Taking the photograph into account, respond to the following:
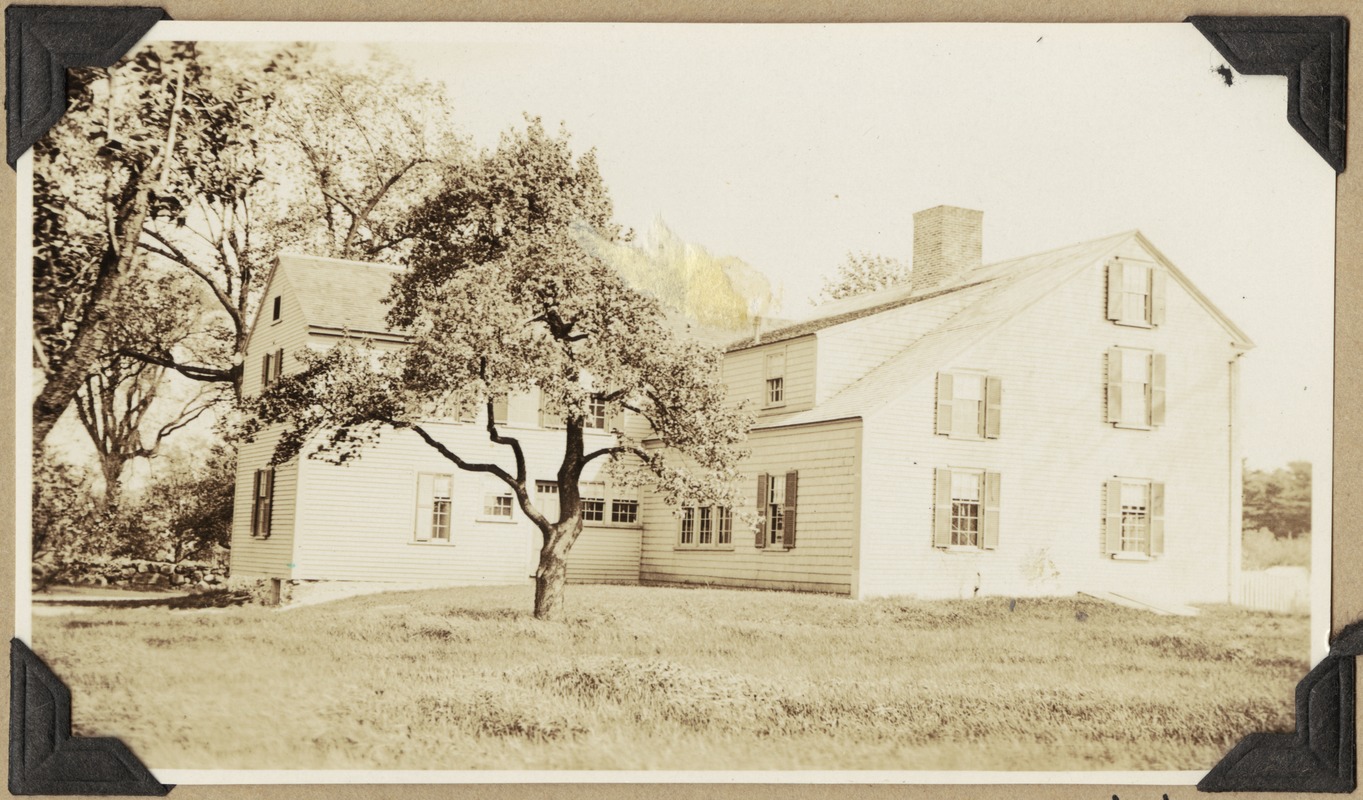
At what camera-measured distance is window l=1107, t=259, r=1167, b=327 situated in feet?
28.0

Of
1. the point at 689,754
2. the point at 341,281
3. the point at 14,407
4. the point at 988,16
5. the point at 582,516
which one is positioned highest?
the point at 988,16

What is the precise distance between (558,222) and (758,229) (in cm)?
130

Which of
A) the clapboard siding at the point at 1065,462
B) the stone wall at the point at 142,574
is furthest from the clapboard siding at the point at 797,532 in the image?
the stone wall at the point at 142,574

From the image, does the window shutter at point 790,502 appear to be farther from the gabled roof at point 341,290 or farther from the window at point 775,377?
the gabled roof at point 341,290

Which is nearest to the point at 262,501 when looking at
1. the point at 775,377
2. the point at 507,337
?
the point at 507,337

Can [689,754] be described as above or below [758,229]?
below

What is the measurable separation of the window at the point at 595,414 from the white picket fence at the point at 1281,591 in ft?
14.2

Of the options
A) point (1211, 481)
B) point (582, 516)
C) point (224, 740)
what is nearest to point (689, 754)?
point (582, 516)

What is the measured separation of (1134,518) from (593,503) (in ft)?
11.9

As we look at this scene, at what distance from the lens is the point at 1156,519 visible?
8.52 m

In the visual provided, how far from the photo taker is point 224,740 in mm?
7754

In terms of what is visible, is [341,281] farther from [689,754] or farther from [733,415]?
[689,754]

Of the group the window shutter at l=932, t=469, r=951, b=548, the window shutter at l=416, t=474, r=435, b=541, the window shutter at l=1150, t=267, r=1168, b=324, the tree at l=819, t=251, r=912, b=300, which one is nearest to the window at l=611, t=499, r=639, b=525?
the window shutter at l=416, t=474, r=435, b=541

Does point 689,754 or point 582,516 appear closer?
point 689,754
